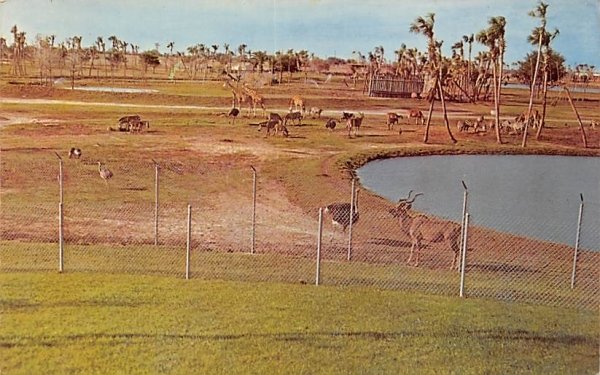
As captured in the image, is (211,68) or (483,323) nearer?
(483,323)

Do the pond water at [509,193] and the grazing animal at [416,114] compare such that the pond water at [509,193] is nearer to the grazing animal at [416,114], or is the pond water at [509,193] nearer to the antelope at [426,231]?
the antelope at [426,231]

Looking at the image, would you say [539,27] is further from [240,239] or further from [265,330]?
[265,330]

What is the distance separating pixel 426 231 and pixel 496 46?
1.93 meters

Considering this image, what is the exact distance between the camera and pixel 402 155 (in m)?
8.23

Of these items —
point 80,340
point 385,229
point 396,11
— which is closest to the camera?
point 80,340

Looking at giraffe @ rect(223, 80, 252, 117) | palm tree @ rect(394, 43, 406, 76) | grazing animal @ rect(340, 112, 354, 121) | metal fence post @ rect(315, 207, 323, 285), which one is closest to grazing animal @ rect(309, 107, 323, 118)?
grazing animal @ rect(340, 112, 354, 121)

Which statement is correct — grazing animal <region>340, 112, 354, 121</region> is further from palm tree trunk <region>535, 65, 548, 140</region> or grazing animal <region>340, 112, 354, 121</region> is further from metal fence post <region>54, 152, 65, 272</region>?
metal fence post <region>54, 152, 65, 272</region>

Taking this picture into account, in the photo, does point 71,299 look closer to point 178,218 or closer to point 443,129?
point 178,218

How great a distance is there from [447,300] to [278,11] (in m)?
2.99

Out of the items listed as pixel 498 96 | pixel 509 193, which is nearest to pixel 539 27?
pixel 498 96

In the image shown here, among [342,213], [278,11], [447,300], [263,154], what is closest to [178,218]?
[263,154]

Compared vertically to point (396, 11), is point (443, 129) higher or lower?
lower

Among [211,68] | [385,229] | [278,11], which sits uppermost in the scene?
[278,11]

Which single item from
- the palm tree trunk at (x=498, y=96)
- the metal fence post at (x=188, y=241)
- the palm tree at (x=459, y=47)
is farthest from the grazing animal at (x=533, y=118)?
the metal fence post at (x=188, y=241)
